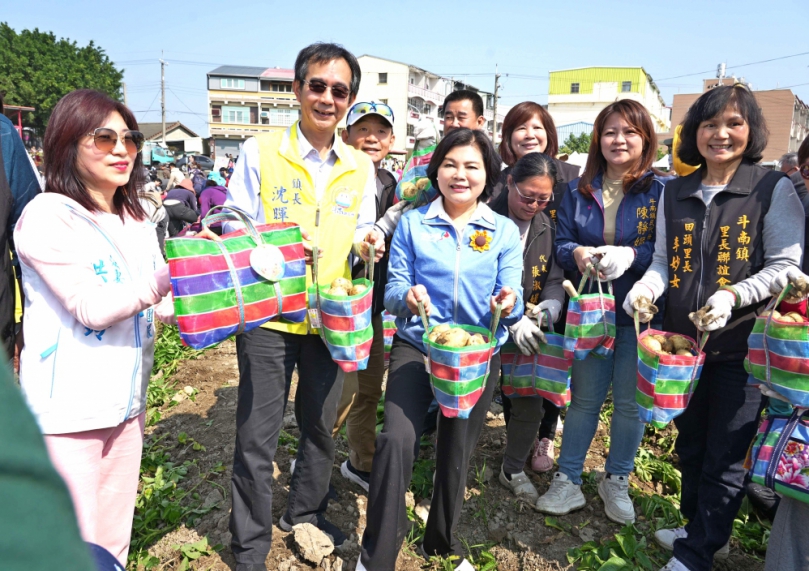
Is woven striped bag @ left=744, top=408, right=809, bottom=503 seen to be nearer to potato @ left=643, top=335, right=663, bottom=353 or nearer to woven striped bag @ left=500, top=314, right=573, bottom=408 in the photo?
potato @ left=643, top=335, right=663, bottom=353

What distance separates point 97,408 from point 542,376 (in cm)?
219

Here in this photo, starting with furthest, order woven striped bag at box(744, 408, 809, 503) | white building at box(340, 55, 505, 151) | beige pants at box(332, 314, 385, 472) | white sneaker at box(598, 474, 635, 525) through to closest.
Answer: white building at box(340, 55, 505, 151) < beige pants at box(332, 314, 385, 472) < white sneaker at box(598, 474, 635, 525) < woven striped bag at box(744, 408, 809, 503)

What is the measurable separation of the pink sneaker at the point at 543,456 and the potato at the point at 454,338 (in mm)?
Answer: 1671

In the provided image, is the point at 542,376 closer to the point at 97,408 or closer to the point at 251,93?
the point at 97,408

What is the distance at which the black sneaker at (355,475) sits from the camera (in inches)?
139

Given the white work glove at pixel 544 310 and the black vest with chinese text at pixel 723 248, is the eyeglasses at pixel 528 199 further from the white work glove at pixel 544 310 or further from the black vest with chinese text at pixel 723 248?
the black vest with chinese text at pixel 723 248

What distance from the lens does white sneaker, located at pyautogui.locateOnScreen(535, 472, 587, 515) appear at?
328cm

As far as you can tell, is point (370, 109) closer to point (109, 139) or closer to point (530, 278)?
point (530, 278)

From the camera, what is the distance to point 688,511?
3.01 meters

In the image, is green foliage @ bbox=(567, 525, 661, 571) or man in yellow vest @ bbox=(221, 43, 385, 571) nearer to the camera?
man in yellow vest @ bbox=(221, 43, 385, 571)

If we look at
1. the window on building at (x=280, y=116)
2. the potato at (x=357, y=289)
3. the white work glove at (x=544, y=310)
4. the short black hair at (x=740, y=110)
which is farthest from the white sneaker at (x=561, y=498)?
the window on building at (x=280, y=116)

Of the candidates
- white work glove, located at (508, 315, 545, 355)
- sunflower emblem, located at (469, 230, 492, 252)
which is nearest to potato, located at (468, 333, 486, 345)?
sunflower emblem, located at (469, 230, 492, 252)

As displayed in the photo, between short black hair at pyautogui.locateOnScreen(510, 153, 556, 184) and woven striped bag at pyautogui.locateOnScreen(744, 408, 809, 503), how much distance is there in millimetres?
1603

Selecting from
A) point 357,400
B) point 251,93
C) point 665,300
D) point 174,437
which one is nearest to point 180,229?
point 174,437
